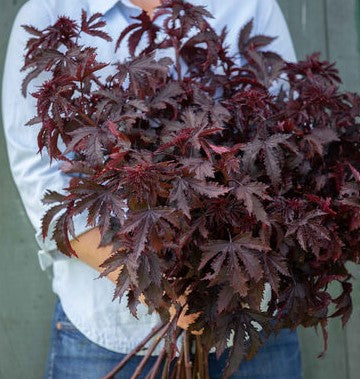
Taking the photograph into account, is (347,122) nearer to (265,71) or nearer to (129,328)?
(265,71)

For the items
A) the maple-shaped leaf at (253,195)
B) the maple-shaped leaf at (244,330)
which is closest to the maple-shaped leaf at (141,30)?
the maple-shaped leaf at (253,195)

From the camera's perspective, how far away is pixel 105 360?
63.7 inches

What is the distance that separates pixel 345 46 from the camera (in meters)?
2.25

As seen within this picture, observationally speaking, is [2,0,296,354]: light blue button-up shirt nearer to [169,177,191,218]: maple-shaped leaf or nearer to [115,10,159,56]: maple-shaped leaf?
[115,10,159,56]: maple-shaped leaf

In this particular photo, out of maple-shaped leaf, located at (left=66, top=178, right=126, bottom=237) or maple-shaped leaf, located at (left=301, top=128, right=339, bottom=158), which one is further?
maple-shaped leaf, located at (left=301, top=128, right=339, bottom=158)

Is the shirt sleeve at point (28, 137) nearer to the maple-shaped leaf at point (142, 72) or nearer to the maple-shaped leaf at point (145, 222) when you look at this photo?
the maple-shaped leaf at point (142, 72)

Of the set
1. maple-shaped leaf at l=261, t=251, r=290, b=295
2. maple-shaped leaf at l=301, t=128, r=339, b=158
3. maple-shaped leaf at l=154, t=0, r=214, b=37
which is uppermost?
maple-shaped leaf at l=154, t=0, r=214, b=37

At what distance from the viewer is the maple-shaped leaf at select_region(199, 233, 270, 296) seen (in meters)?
1.15

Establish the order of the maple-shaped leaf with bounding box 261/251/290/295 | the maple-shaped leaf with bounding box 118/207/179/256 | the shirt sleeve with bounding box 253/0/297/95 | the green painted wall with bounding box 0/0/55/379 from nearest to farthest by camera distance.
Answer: the maple-shaped leaf with bounding box 118/207/179/256 < the maple-shaped leaf with bounding box 261/251/290/295 < the shirt sleeve with bounding box 253/0/297/95 < the green painted wall with bounding box 0/0/55/379

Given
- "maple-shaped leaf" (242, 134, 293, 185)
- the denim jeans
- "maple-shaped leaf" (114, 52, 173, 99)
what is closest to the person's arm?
the denim jeans

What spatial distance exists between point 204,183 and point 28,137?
0.57 meters

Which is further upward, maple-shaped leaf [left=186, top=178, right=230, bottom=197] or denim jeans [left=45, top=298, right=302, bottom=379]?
maple-shaped leaf [left=186, top=178, right=230, bottom=197]

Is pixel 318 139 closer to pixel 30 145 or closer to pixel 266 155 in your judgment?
pixel 266 155

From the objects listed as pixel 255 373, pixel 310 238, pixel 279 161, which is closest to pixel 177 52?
pixel 279 161
